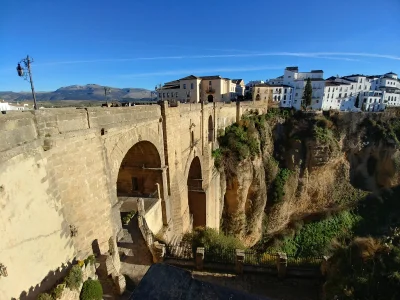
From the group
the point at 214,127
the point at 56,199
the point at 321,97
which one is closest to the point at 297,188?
the point at 214,127

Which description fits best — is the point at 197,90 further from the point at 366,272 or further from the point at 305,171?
the point at 366,272

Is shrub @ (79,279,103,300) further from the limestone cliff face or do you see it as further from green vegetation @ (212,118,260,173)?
the limestone cliff face

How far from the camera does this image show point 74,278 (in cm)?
613

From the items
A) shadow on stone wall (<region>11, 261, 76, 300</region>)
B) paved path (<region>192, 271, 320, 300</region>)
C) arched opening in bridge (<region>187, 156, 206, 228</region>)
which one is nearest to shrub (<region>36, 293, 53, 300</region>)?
shadow on stone wall (<region>11, 261, 76, 300</region>)

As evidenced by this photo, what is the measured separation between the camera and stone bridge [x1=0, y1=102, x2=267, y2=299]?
4.88 meters

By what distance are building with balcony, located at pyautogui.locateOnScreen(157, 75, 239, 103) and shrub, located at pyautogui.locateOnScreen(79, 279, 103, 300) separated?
139 ft

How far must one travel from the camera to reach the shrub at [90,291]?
6.47 metres

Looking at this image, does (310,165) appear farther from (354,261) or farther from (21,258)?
(21,258)

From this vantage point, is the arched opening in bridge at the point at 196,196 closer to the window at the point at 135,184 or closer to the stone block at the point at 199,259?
the window at the point at 135,184

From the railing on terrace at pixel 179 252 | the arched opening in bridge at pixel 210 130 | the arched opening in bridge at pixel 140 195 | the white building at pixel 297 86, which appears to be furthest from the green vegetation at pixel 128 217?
the white building at pixel 297 86

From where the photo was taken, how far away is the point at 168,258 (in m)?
10.3

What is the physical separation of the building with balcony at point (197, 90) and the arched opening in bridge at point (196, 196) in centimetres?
2992

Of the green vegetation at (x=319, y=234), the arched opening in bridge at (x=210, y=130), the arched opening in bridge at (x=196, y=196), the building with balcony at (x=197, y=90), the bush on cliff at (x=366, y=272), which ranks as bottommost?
the green vegetation at (x=319, y=234)

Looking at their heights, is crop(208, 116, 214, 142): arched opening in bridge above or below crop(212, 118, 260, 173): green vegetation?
above
